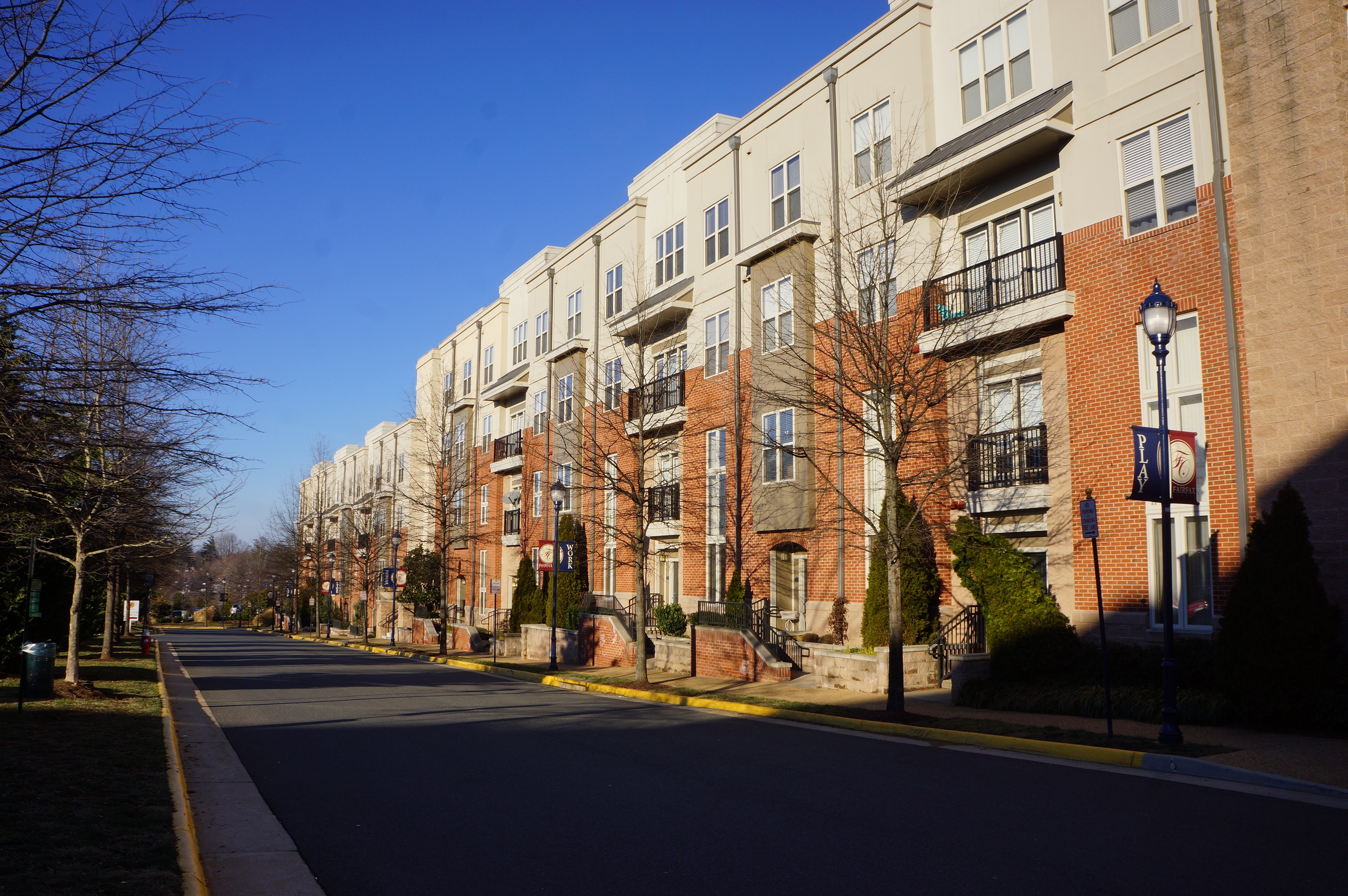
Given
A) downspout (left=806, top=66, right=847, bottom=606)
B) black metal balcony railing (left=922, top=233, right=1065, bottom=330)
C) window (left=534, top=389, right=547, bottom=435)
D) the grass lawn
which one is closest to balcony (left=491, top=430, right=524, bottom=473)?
window (left=534, top=389, right=547, bottom=435)

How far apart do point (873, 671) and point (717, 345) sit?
41.7 ft

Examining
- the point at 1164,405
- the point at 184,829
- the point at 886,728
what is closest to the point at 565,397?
the point at 886,728

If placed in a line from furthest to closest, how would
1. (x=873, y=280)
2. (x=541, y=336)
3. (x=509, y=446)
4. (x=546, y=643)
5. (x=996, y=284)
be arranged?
1. (x=509, y=446)
2. (x=541, y=336)
3. (x=546, y=643)
4. (x=996, y=284)
5. (x=873, y=280)

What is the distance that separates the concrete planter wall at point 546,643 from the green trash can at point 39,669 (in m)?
14.9

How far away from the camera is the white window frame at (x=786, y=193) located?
26.2 metres

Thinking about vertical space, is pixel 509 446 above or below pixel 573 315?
below

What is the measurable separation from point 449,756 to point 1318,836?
28.9 ft

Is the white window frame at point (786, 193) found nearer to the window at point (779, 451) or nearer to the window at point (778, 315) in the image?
the window at point (778, 315)

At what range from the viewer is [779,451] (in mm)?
25750

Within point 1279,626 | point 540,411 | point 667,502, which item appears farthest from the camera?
point 540,411

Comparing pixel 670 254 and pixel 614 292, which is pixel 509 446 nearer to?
pixel 614 292

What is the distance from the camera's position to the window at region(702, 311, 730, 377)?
94.7ft

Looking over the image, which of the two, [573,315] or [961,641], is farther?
[573,315]

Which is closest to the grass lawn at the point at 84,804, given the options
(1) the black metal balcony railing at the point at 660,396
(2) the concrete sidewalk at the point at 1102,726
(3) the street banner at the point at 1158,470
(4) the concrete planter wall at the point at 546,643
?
(2) the concrete sidewalk at the point at 1102,726
